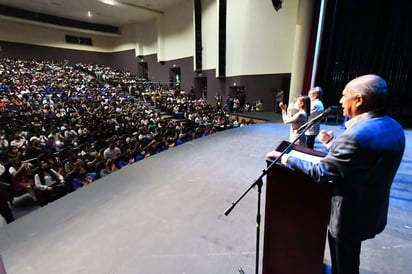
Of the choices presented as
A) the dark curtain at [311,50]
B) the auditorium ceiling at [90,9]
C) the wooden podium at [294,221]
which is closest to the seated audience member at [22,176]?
the wooden podium at [294,221]

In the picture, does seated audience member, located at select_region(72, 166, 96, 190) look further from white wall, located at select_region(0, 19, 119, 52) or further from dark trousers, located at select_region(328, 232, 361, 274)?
white wall, located at select_region(0, 19, 119, 52)

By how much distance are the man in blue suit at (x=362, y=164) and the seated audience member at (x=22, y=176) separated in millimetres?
4183

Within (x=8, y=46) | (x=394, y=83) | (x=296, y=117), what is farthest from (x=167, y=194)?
(x=8, y=46)

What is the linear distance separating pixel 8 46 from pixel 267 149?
20.2m

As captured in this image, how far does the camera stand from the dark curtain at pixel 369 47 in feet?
19.6

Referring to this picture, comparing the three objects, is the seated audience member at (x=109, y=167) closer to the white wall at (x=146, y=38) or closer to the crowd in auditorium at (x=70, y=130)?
the crowd in auditorium at (x=70, y=130)

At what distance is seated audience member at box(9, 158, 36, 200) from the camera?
356 centimetres

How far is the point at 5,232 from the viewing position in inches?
80.7

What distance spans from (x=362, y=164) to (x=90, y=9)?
62.3ft

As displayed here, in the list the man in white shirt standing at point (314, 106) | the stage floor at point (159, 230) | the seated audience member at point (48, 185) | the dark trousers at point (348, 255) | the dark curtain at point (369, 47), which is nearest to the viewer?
the dark trousers at point (348, 255)

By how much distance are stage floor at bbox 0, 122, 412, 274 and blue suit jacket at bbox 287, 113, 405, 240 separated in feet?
2.67

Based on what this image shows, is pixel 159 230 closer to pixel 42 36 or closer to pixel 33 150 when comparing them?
pixel 33 150

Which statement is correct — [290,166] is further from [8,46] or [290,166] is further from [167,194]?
[8,46]

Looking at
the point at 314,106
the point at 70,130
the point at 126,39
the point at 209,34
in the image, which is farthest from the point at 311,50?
the point at 126,39
